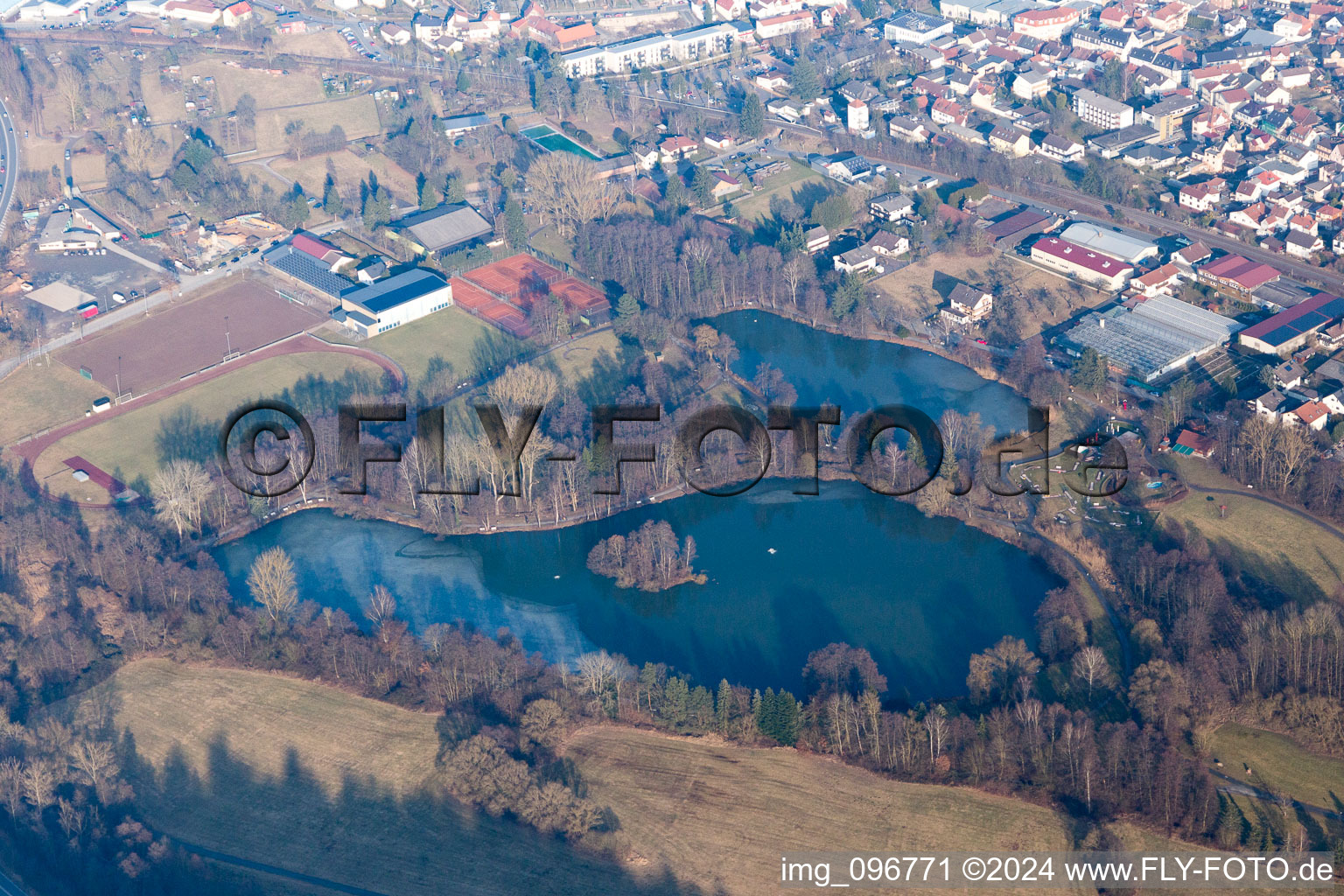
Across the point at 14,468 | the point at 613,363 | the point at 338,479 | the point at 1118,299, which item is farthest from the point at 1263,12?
the point at 14,468

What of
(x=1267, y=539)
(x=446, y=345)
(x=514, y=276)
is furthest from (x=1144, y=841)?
(x=514, y=276)

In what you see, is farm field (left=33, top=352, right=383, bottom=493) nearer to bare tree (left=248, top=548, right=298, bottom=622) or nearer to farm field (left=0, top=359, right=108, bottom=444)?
farm field (left=0, top=359, right=108, bottom=444)

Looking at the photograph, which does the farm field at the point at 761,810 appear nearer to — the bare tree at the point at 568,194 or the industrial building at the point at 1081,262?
the industrial building at the point at 1081,262

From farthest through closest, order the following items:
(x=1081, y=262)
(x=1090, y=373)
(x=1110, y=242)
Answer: (x=1110, y=242) → (x=1081, y=262) → (x=1090, y=373)

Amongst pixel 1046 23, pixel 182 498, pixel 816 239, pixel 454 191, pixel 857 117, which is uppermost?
pixel 1046 23

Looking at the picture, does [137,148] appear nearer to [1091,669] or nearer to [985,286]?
[985,286]

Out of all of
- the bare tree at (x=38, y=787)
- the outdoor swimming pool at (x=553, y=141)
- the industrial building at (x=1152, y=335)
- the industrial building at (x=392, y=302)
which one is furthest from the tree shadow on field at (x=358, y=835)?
the outdoor swimming pool at (x=553, y=141)

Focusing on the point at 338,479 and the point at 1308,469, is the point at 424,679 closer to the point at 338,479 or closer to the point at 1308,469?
the point at 338,479

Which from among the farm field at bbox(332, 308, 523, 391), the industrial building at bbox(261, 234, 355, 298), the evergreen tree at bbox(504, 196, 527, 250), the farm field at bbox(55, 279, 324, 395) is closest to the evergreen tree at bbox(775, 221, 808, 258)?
the evergreen tree at bbox(504, 196, 527, 250)
